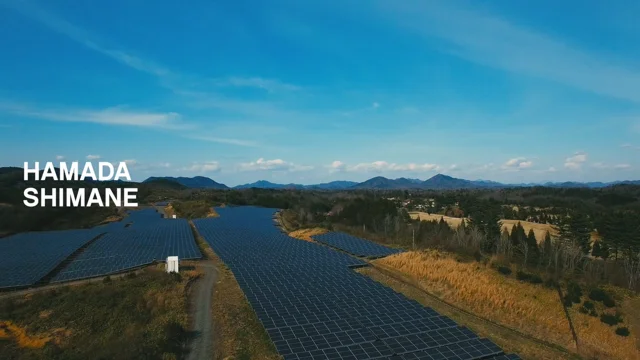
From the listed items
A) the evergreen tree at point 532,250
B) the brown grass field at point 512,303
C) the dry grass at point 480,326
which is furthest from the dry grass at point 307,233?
the evergreen tree at point 532,250

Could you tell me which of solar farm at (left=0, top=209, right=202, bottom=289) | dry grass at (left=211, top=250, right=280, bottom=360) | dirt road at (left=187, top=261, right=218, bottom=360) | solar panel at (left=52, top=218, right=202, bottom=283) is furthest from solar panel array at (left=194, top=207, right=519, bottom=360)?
solar farm at (left=0, top=209, right=202, bottom=289)

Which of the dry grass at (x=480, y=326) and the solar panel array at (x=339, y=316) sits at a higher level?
the solar panel array at (x=339, y=316)

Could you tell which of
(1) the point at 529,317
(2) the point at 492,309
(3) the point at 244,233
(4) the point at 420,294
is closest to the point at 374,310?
(4) the point at 420,294

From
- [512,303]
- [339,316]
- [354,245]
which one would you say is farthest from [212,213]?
[512,303]

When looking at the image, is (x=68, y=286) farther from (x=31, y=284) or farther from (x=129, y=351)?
(x=129, y=351)

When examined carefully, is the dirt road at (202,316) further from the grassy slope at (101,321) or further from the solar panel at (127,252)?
the solar panel at (127,252)

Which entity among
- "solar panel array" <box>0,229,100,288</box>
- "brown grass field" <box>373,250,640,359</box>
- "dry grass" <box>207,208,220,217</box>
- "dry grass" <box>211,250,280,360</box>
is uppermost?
"dry grass" <box>207,208,220,217</box>

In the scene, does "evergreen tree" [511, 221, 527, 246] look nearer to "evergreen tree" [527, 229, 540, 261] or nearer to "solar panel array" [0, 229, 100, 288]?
"evergreen tree" [527, 229, 540, 261]
